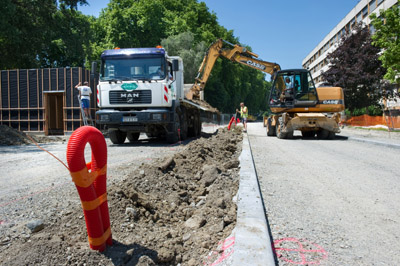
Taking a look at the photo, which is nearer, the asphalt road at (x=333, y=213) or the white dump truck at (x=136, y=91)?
the asphalt road at (x=333, y=213)

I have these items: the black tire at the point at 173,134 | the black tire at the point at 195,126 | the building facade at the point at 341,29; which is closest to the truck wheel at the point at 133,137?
the black tire at the point at 173,134

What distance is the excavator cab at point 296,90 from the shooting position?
1373cm

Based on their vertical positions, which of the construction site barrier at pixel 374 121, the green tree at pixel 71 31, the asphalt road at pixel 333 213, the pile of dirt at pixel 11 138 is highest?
the green tree at pixel 71 31

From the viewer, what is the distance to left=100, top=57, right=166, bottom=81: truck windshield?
10125 millimetres

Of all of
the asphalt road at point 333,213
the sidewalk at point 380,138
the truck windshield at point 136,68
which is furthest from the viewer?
the sidewalk at point 380,138

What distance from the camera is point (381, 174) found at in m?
5.68

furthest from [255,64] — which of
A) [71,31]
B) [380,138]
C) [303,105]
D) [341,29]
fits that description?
[341,29]

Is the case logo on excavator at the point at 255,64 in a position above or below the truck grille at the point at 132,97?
above

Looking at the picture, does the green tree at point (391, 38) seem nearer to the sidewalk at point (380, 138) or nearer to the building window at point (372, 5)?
the sidewalk at point (380, 138)

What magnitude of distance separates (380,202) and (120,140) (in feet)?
29.4

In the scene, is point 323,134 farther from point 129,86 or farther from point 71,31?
point 71,31

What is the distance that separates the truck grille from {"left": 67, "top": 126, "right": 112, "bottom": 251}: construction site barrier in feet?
26.1

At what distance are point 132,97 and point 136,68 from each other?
3.21 ft

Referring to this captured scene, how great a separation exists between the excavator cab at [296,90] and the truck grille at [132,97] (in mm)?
6636
